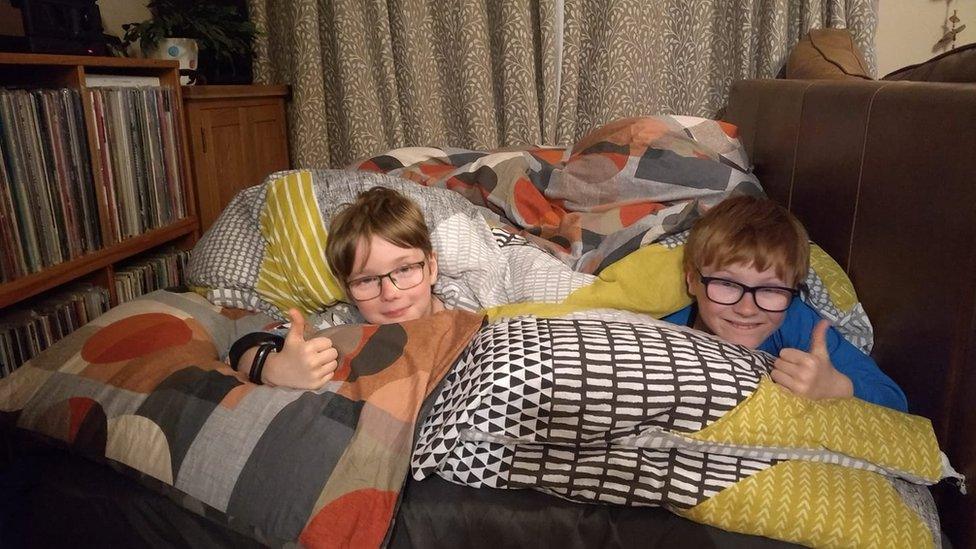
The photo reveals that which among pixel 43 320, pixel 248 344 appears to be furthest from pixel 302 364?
pixel 43 320

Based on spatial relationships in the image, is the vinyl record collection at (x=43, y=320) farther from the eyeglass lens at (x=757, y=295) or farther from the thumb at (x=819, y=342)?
the thumb at (x=819, y=342)

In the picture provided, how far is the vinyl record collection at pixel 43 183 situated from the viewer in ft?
4.07

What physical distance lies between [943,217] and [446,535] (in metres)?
0.74

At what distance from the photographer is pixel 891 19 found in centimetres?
201

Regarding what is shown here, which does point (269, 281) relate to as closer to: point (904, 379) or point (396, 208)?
point (396, 208)

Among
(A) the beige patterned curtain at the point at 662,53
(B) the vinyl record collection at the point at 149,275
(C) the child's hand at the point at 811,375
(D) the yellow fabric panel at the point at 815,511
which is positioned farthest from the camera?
(A) the beige patterned curtain at the point at 662,53

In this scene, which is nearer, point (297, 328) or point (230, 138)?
point (297, 328)

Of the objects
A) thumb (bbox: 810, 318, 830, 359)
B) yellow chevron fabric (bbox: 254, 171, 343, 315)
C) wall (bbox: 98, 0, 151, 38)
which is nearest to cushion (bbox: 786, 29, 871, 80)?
thumb (bbox: 810, 318, 830, 359)

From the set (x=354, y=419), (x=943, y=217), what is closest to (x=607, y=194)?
(x=943, y=217)

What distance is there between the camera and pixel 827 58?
1.67 meters

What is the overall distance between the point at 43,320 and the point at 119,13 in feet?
3.78

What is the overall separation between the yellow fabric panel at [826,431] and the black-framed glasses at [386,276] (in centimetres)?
56

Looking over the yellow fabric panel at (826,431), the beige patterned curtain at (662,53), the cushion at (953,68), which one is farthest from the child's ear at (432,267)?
the beige patterned curtain at (662,53)

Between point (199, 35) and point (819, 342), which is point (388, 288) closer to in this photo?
point (819, 342)
